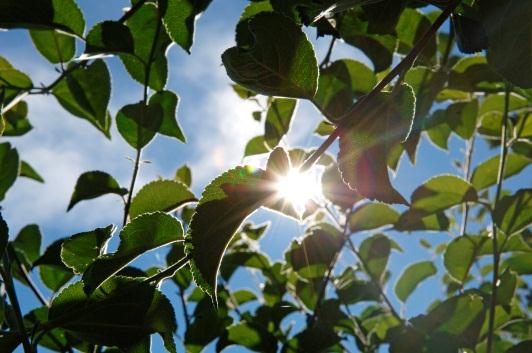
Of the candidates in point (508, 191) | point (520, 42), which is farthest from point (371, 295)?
point (520, 42)

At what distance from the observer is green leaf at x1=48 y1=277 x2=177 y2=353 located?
2.80 ft

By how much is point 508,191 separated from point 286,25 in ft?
7.53

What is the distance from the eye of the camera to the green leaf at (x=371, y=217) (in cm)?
180

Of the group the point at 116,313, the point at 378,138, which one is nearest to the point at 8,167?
the point at 116,313

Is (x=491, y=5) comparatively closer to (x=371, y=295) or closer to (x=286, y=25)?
(x=286, y=25)

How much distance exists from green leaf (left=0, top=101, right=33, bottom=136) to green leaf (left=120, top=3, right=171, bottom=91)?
55 cm

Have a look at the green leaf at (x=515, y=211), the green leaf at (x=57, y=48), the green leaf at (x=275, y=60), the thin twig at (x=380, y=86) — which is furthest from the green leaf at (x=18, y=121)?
the green leaf at (x=515, y=211)

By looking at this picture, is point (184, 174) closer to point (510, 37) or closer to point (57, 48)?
point (57, 48)

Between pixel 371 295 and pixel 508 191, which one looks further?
pixel 508 191

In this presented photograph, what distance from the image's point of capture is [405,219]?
1696mm

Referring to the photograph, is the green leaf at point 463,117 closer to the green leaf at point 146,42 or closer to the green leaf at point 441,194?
the green leaf at point 441,194

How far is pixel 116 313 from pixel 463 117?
1.35 metres

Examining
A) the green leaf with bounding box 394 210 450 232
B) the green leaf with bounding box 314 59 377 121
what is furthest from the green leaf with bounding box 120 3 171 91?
the green leaf with bounding box 394 210 450 232

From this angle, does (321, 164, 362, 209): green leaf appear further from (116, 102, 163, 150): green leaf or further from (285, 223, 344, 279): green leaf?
(116, 102, 163, 150): green leaf
